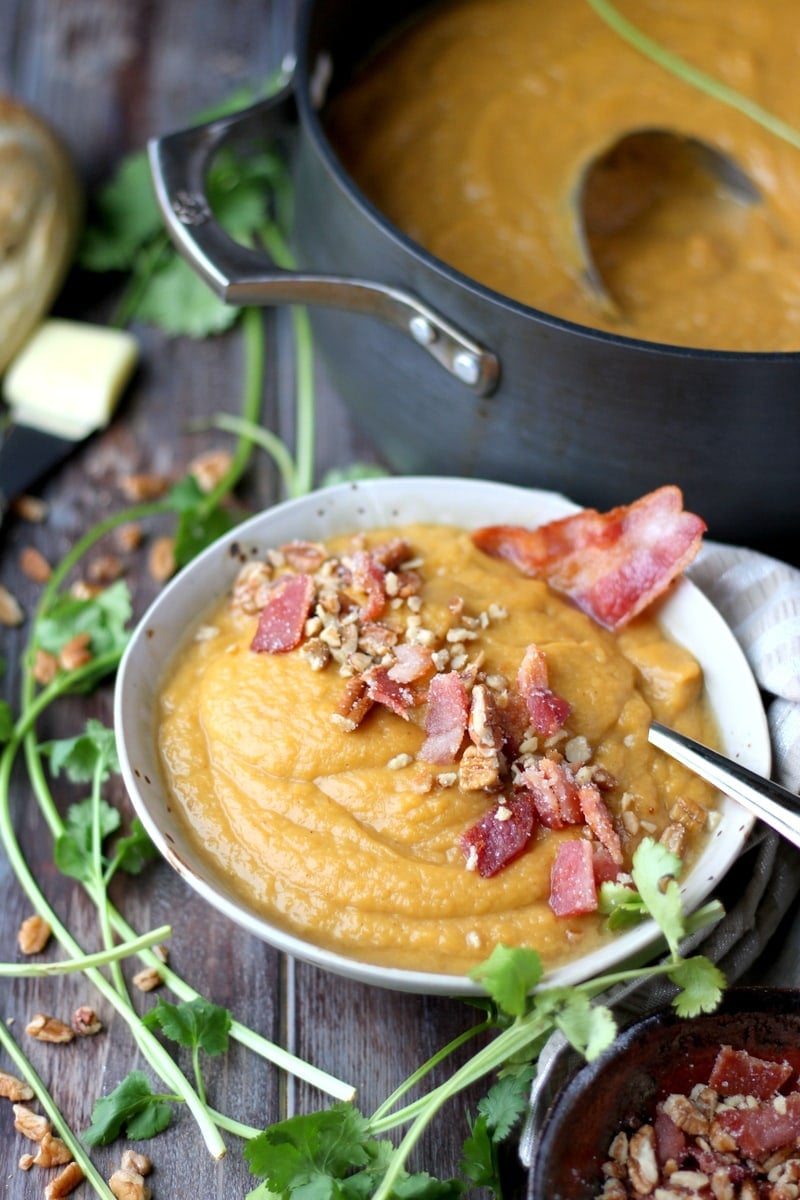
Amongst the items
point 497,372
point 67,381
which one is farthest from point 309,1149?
point 67,381

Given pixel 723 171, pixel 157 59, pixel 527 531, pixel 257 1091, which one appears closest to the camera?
pixel 257 1091

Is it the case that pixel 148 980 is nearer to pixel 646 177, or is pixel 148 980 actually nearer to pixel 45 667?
pixel 45 667

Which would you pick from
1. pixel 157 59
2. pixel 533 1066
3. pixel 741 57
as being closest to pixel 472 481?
pixel 533 1066

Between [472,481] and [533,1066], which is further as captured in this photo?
[472,481]

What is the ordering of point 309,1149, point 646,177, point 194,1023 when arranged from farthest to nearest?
point 646,177
point 194,1023
point 309,1149

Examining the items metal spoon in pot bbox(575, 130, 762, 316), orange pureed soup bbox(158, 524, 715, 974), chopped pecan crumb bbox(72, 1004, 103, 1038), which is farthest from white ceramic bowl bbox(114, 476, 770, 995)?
metal spoon in pot bbox(575, 130, 762, 316)

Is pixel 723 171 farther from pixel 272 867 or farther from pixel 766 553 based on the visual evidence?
pixel 272 867
